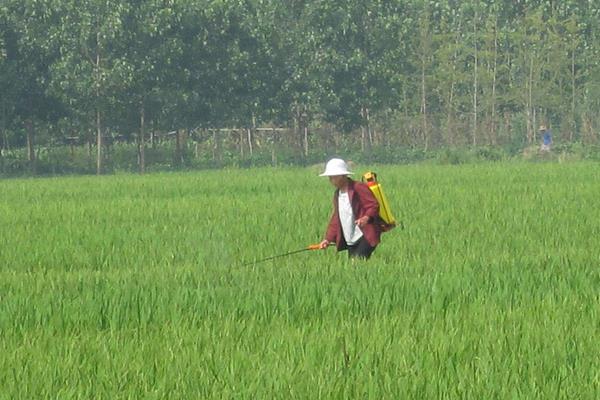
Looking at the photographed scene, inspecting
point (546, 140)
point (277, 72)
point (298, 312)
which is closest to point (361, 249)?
point (298, 312)

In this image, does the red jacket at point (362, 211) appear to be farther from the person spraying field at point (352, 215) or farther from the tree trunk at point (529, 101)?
the tree trunk at point (529, 101)

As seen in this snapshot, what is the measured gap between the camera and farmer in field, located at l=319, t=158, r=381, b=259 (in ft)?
32.5

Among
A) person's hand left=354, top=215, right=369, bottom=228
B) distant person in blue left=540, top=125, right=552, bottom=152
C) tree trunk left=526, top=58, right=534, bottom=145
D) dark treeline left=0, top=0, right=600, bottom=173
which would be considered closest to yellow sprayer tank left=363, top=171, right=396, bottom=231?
person's hand left=354, top=215, right=369, bottom=228

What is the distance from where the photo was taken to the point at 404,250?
12711 mm

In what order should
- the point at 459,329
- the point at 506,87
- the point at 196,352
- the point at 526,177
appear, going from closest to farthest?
the point at 196,352 → the point at 459,329 → the point at 526,177 → the point at 506,87

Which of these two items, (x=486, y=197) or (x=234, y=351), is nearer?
(x=234, y=351)

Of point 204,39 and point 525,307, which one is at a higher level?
point 204,39

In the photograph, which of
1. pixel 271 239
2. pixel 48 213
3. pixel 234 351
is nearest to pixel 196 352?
pixel 234 351

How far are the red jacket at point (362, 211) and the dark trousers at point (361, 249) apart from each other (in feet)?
0.42

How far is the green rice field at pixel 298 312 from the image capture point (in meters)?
5.57

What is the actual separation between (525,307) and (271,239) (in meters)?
6.51

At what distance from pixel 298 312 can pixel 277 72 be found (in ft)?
148

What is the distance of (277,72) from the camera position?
52.8m

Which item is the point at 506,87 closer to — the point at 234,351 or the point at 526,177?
the point at 526,177
